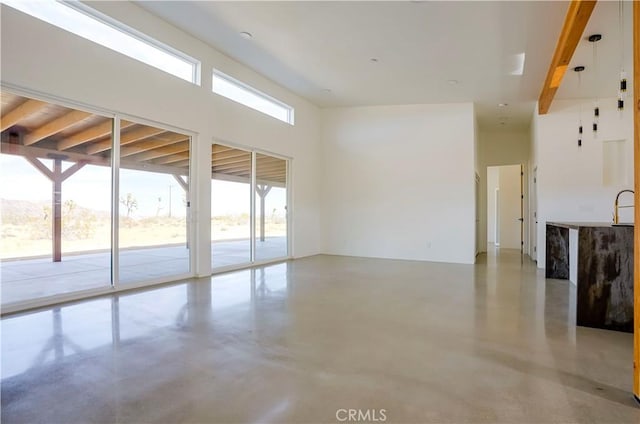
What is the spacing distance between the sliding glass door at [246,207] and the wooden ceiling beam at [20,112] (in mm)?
2433

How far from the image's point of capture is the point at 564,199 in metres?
6.70

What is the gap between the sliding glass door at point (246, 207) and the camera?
5.99 m

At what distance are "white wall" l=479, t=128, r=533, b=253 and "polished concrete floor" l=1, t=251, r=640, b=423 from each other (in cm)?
576

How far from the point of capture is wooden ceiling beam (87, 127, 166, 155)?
4.34 metres

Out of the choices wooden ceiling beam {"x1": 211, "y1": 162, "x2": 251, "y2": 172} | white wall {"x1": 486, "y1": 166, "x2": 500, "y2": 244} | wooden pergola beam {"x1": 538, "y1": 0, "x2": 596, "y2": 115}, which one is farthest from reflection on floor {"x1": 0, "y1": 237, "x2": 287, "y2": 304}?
white wall {"x1": 486, "y1": 166, "x2": 500, "y2": 244}

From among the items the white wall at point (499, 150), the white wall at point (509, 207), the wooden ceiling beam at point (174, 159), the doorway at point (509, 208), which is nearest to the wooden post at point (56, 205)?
the wooden ceiling beam at point (174, 159)

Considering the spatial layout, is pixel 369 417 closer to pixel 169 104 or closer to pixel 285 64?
pixel 169 104

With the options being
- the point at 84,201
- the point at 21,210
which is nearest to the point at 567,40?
the point at 84,201

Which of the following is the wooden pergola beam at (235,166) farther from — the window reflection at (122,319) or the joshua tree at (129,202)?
the window reflection at (122,319)

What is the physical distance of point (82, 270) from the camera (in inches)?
178

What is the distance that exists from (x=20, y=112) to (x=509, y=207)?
1152 cm

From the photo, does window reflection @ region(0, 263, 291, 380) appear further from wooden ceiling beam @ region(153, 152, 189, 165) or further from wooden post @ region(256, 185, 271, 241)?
wooden post @ region(256, 185, 271, 241)

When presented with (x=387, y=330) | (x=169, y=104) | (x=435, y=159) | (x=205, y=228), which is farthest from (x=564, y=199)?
(x=169, y=104)

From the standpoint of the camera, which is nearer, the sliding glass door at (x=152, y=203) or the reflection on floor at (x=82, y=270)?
the reflection on floor at (x=82, y=270)
